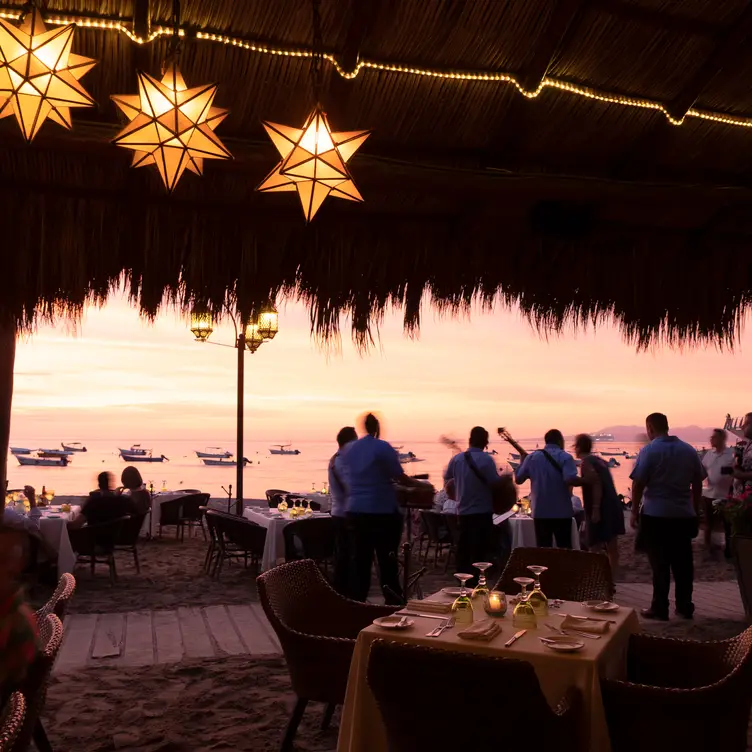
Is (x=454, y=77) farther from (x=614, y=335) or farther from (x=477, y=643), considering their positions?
(x=477, y=643)

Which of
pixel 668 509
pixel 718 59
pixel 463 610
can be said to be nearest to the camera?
pixel 463 610

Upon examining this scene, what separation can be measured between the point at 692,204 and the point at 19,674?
11.6 ft

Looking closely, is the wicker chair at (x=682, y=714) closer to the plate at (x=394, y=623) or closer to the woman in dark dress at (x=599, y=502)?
the plate at (x=394, y=623)

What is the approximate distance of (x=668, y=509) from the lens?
19.5ft

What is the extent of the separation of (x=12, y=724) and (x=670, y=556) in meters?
5.46

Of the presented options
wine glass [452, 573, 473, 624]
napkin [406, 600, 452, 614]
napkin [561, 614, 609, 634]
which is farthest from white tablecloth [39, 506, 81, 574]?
napkin [561, 614, 609, 634]

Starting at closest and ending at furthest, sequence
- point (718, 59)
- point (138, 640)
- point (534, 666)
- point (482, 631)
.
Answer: point (534, 666)
point (482, 631)
point (718, 59)
point (138, 640)

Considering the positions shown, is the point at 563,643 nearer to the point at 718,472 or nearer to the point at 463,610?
the point at 463,610

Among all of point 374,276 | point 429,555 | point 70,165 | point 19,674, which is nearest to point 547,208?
point 374,276

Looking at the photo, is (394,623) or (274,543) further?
(274,543)

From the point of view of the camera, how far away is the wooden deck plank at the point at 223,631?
5138mm

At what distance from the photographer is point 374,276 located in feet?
12.4

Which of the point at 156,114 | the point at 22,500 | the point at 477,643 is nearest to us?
the point at 156,114

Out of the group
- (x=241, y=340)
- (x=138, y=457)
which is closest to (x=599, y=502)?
(x=241, y=340)
